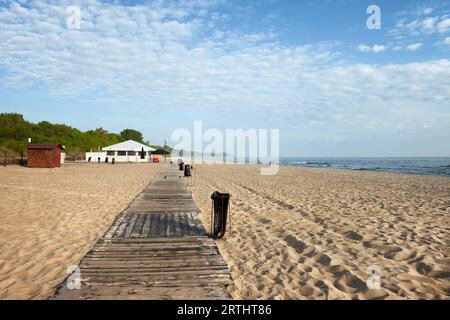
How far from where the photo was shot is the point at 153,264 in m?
4.80

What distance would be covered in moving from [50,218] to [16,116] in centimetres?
6518

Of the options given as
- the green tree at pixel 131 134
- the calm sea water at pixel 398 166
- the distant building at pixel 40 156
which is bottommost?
the calm sea water at pixel 398 166

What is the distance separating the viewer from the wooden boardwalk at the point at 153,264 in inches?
151

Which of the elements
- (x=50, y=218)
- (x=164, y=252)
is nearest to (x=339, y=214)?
(x=164, y=252)

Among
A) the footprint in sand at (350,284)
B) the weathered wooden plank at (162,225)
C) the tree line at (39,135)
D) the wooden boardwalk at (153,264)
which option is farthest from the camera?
the tree line at (39,135)

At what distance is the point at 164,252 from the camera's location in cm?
543

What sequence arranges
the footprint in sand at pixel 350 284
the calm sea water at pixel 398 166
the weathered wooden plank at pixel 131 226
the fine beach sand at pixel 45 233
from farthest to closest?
the calm sea water at pixel 398 166
the weathered wooden plank at pixel 131 226
the fine beach sand at pixel 45 233
the footprint in sand at pixel 350 284

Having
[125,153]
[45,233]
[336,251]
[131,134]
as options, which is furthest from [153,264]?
[131,134]

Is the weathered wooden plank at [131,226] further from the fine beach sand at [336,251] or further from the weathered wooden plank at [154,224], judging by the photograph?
the fine beach sand at [336,251]

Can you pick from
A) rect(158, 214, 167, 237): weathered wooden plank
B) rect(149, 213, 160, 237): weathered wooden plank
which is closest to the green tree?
rect(149, 213, 160, 237): weathered wooden plank

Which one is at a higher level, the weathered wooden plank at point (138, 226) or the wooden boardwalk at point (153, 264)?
the weathered wooden plank at point (138, 226)

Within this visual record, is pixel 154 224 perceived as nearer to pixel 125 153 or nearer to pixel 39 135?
pixel 125 153

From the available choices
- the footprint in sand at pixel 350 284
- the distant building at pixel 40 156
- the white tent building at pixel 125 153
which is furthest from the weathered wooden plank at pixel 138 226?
the white tent building at pixel 125 153
